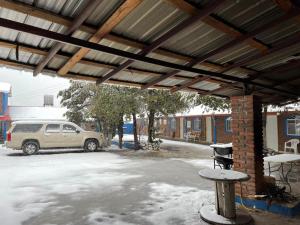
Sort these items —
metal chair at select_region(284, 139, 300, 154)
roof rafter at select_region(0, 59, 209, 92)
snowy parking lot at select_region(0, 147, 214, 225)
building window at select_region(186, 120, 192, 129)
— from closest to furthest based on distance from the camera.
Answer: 1. roof rafter at select_region(0, 59, 209, 92)
2. snowy parking lot at select_region(0, 147, 214, 225)
3. metal chair at select_region(284, 139, 300, 154)
4. building window at select_region(186, 120, 192, 129)

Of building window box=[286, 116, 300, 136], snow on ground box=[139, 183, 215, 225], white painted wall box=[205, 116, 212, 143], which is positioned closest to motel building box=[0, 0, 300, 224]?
snow on ground box=[139, 183, 215, 225]

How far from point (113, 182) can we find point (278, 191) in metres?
4.98

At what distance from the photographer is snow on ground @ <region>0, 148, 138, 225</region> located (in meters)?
6.49

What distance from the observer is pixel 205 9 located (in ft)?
10.8

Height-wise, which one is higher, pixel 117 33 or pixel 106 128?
pixel 117 33

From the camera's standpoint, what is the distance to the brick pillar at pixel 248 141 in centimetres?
644

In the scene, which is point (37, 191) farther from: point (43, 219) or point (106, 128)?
point (106, 128)

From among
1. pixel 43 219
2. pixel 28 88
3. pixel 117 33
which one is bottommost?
pixel 43 219

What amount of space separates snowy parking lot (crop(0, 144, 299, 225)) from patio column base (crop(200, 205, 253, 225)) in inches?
7.0

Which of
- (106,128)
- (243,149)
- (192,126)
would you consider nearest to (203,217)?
(243,149)

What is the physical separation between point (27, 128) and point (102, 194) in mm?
10211

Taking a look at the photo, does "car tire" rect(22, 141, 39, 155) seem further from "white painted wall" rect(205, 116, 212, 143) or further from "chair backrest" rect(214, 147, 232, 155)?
"white painted wall" rect(205, 116, 212, 143)

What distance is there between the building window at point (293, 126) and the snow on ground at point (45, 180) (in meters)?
10.5

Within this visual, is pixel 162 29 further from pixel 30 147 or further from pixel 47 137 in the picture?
pixel 30 147
